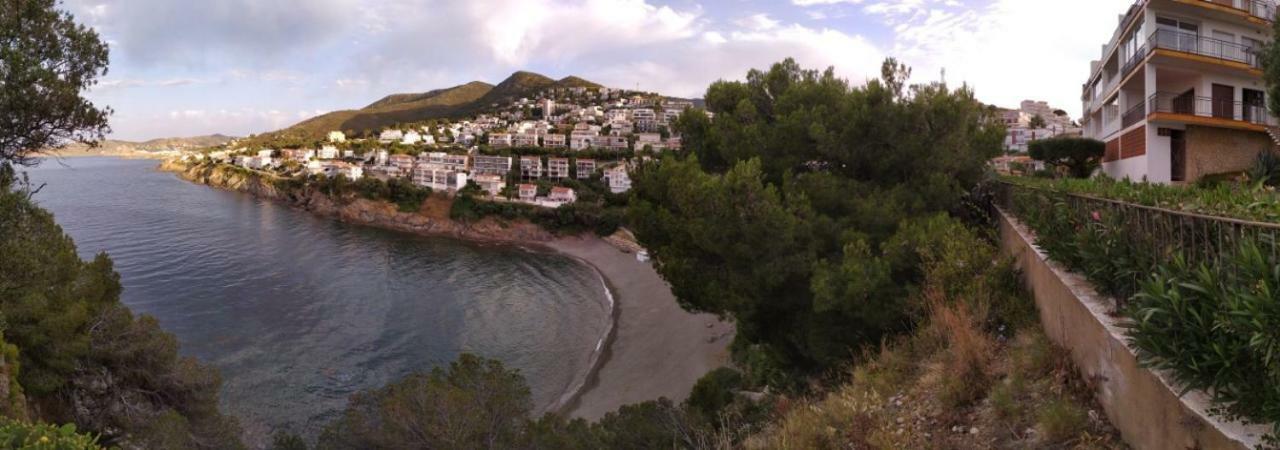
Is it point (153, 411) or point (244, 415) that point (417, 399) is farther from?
point (244, 415)

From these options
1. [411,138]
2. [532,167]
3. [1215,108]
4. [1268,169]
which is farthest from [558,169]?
[1268,169]

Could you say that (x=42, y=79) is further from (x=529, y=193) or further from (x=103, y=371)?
(x=529, y=193)

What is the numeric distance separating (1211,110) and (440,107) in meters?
137

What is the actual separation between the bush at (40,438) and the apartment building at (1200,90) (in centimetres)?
1956

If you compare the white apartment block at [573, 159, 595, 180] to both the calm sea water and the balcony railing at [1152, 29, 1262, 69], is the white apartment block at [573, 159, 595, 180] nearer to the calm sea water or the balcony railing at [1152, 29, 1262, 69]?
the calm sea water

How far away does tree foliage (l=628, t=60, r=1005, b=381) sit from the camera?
856cm

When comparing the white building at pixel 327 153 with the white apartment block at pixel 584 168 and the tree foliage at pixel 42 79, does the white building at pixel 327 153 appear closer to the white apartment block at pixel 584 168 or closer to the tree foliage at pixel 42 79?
the white apartment block at pixel 584 168

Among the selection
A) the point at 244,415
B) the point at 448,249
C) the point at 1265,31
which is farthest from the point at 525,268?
the point at 1265,31

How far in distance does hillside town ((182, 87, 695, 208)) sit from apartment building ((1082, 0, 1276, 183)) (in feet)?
98.2

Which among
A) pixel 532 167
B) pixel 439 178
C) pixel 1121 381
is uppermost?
pixel 532 167

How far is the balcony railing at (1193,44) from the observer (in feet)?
51.8

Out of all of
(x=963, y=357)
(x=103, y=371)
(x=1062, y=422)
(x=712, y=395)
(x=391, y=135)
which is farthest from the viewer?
(x=391, y=135)

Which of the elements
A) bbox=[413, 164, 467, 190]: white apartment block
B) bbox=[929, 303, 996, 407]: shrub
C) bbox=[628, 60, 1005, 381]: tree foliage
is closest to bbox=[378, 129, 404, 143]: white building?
bbox=[413, 164, 467, 190]: white apartment block

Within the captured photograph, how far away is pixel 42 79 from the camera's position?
268 inches
